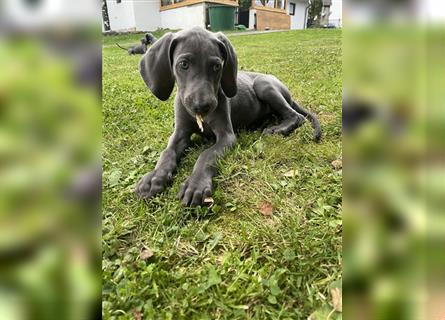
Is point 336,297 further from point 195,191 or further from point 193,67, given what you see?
point 193,67

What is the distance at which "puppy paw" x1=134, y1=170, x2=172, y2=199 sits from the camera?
256 cm

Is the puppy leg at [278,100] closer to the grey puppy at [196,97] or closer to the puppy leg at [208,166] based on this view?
the grey puppy at [196,97]

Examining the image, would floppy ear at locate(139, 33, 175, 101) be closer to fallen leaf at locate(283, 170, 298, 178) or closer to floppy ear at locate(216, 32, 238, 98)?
floppy ear at locate(216, 32, 238, 98)

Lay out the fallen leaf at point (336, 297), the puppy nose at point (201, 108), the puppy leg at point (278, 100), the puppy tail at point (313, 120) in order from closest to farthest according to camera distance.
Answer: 1. the fallen leaf at point (336, 297)
2. the puppy nose at point (201, 108)
3. the puppy tail at point (313, 120)
4. the puppy leg at point (278, 100)

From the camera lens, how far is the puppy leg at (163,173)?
258cm

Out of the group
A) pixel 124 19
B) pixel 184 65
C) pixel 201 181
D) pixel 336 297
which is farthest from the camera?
pixel 124 19

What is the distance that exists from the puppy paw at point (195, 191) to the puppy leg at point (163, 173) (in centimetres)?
20

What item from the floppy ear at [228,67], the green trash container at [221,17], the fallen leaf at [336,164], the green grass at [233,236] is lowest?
the green grass at [233,236]

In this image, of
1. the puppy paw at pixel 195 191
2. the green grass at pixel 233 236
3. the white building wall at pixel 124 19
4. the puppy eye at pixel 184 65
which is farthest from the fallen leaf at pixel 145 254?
the white building wall at pixel 124 19

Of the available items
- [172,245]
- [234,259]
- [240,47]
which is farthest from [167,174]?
[240,47]

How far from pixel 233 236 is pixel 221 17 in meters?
3.39

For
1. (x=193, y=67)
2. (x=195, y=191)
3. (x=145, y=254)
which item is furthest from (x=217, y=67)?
(x=145, y=254)

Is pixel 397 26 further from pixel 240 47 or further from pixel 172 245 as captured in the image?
pixel 240 47

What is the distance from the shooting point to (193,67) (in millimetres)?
2801
